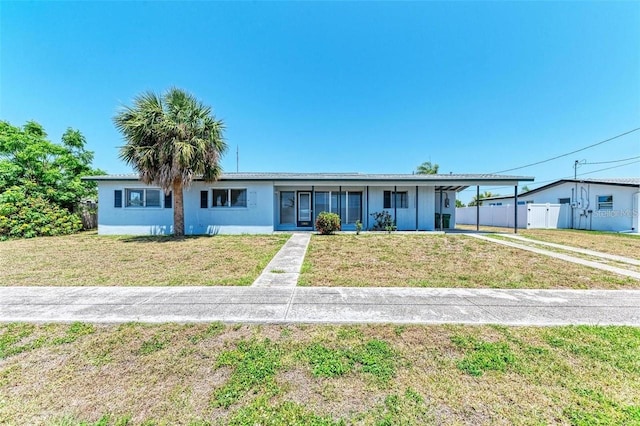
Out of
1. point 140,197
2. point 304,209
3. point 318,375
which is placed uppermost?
point 140,197

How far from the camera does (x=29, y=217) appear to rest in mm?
13156

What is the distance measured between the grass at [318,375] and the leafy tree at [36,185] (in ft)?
46.9

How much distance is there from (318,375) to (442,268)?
17.7 feet

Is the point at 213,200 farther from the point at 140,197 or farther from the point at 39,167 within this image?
the point at 39,167

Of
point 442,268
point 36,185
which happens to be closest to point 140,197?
point 36,185

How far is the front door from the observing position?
15.3m

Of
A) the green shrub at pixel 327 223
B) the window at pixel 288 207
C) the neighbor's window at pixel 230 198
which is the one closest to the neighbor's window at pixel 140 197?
the neighbor's window at pixel 230 198

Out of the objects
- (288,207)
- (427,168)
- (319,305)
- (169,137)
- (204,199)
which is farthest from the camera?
(427,168)

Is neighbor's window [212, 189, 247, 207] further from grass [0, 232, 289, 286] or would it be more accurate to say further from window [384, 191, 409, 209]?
window [384, 191, 409, 209]

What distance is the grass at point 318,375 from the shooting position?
2109 millimetres

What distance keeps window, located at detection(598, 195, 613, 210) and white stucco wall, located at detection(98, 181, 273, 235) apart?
2210 centimetres

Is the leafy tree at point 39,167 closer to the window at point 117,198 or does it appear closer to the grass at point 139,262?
the window at point 117,198

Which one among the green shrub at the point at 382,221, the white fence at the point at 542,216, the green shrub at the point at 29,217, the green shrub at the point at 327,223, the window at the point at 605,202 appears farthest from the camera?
the white fence at the point at 542,216

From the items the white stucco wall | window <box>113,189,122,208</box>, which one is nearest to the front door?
the white stucco wall
